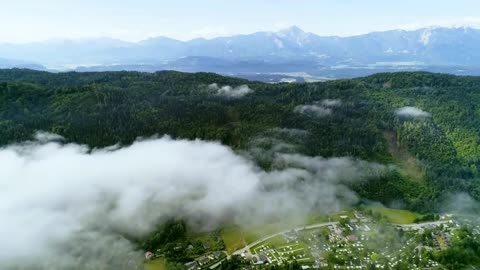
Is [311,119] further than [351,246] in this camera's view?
Yes

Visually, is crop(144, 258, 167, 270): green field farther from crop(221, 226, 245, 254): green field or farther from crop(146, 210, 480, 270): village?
crop(221, 226, 245, 254): green field

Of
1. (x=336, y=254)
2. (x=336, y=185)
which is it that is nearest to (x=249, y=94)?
(x=336, y=185)

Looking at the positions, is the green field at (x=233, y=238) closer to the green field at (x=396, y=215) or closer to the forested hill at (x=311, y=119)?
the green field at (x=396, y=215)

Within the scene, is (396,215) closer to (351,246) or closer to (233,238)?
(351,246)

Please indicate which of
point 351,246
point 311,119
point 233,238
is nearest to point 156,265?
point 233,238

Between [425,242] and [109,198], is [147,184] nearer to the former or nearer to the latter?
[109,198]

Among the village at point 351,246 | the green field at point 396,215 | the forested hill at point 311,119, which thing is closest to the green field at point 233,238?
the village at point 351,246

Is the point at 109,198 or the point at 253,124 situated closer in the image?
the point at 109,198
